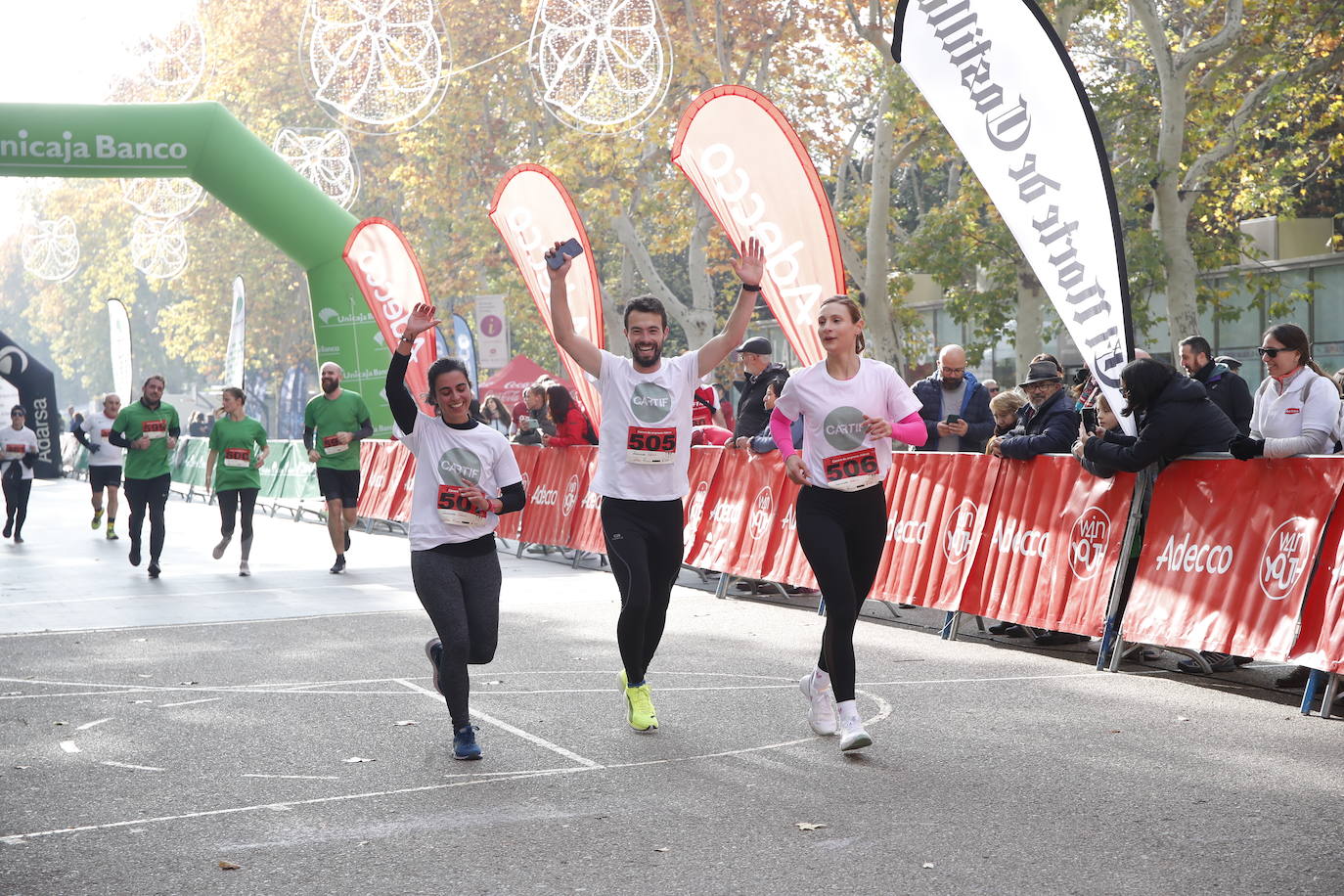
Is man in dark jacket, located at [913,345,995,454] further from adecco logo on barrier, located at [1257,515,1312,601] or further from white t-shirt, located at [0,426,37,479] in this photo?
white t-shirt, located at [0,426,37,479]

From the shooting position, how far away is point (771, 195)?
13688 mm

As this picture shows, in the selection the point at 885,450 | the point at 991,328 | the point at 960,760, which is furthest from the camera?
the point at 991,328

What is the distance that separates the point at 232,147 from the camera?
21.8m

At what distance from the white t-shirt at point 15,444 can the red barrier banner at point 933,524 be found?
42.1 ft

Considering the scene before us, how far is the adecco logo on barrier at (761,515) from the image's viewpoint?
41.3 ft

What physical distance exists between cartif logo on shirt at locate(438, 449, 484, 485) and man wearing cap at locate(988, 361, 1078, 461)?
175 inches

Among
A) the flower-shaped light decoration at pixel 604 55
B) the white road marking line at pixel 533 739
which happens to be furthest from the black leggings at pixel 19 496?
the white road marking line at pixel 533 739

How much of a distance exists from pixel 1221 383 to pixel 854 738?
17.6 ft

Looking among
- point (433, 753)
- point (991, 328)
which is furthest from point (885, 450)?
point (991, 328)

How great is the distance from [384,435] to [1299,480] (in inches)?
668

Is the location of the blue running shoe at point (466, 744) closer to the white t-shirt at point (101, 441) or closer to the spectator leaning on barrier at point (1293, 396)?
the spectator leaning on barrier at point (1293, 396)

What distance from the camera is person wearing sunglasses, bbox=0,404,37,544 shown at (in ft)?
64.4

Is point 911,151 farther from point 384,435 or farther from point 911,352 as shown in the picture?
point 384,435

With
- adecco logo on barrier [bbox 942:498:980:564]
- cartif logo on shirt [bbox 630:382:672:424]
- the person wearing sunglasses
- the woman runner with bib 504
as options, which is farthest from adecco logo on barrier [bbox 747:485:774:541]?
the person wearing sunglasses
